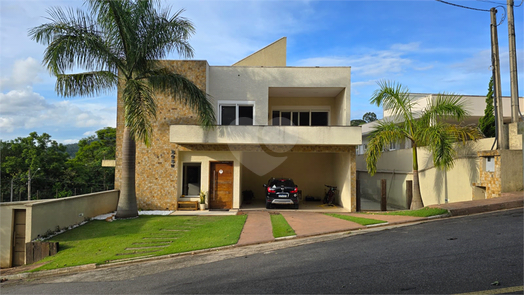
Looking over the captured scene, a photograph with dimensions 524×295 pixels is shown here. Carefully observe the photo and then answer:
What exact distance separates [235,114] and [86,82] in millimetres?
6585

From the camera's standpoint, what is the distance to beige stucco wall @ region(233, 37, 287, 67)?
20.4 metres

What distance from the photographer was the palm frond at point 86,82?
529 inches

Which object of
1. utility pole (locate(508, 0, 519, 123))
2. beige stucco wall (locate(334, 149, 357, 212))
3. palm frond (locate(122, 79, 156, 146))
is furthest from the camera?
beige stucco wall (locate(334, 149, 357, 212))

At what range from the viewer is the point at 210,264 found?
7.52 metres

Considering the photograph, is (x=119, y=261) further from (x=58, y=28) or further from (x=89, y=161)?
(x=89, y=161)

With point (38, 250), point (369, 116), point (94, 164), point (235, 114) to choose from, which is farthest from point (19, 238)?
point (369, 116)

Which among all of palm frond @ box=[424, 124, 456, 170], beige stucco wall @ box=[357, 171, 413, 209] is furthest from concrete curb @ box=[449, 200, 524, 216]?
beige stucco wall @ box=[357, 171, 413, 209]

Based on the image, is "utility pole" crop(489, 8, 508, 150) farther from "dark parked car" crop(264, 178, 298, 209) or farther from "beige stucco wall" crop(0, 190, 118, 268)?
"beige stucco wall" crop(0, 190, 118, 268)

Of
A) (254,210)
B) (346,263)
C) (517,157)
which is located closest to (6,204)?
(254,210)

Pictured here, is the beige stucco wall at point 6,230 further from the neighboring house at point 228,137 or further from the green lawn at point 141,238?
the neighboring house at point 228,137

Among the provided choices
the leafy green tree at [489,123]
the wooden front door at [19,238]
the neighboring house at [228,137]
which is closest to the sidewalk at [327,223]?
the wooden front door at [19,238]

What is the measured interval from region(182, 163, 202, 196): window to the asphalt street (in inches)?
318

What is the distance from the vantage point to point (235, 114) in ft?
55.5

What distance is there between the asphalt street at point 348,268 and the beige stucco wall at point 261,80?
356 inches
